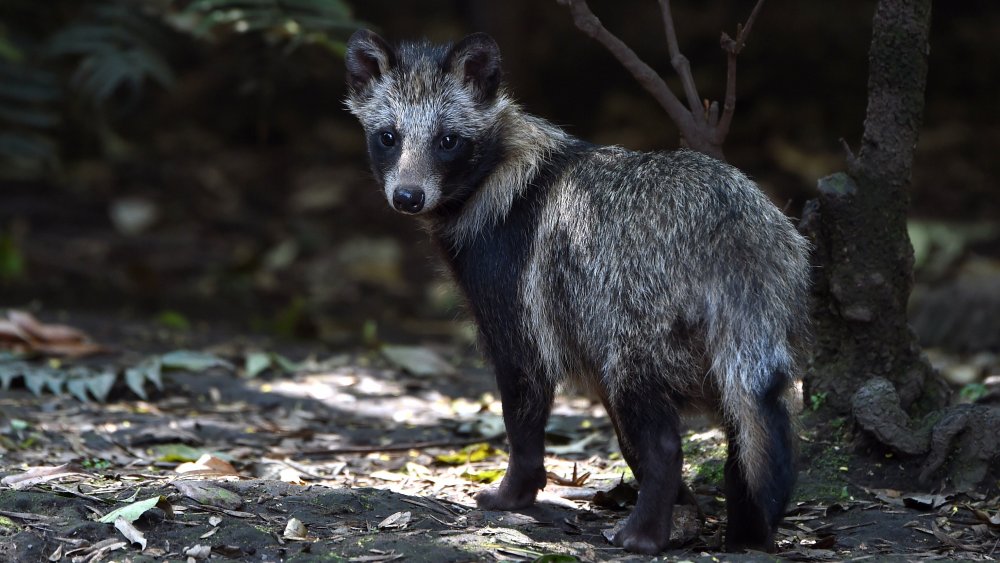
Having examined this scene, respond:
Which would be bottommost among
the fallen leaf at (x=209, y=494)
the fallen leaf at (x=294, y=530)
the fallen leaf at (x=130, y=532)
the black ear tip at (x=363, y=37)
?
the fallen leaf at (x=130, y=532)

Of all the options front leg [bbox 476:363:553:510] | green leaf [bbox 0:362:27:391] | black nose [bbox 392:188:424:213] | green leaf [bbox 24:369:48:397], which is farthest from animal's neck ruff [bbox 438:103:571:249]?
green leaf [bbox 0:362:27:391]

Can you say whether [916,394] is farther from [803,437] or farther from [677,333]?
[677,333]

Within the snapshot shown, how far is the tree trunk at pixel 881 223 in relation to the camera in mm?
5312

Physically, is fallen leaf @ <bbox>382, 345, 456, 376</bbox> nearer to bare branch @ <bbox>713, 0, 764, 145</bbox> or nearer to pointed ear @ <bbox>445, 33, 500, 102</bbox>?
pointed ear @ <bbox>445, 33, 500, 102</bbox>

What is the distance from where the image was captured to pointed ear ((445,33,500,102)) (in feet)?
17.8

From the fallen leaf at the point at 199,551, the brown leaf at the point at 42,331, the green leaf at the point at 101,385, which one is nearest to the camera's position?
the fallen leaf at the point at 199,551

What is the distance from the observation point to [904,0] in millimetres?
5320

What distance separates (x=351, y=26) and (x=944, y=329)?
16.5 ft

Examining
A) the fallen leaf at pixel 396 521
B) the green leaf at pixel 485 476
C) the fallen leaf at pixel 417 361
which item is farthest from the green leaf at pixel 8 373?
the fallen leaf at pixel 396 521

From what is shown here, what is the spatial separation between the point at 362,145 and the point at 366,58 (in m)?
7.96

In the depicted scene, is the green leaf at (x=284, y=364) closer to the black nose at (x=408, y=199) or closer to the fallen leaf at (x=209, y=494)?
the black nose at (x=408, y=199)

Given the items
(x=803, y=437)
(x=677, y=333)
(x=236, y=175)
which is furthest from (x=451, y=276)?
(x=236, y=175)

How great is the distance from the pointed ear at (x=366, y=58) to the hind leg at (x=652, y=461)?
2.05m

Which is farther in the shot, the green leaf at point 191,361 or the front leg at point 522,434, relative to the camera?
the green leaf at point 191,361
